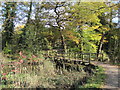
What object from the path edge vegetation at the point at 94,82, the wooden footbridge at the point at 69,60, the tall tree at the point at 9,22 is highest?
the tall tree at the point at 9,22

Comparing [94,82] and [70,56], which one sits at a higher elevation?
[94,82]

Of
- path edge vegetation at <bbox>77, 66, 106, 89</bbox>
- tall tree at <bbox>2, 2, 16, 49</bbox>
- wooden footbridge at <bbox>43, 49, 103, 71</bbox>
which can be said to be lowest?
wooden footbridge at <bbox>43, 49, 103, 71</bbox>

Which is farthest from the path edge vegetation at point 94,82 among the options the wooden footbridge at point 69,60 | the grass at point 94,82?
the wooden footbridge at point 69,60

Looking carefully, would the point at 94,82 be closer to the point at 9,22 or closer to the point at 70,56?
the point at 70,56

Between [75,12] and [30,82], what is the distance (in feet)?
15.7

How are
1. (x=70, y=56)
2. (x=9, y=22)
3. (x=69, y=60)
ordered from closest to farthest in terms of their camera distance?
(x=69, y=60), (x=70, y=56), (x=9, y=22)

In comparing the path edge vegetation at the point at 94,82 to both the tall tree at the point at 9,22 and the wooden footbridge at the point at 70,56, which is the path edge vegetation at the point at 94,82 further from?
the tall tree at the point at 9,22

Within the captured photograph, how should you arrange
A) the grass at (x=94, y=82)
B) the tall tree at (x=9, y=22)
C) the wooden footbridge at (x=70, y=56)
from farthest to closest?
the tall tree at (x=9, y=22) < the wooden footbridge at (x=70, y=56) < the grass at (x=94, y=82)

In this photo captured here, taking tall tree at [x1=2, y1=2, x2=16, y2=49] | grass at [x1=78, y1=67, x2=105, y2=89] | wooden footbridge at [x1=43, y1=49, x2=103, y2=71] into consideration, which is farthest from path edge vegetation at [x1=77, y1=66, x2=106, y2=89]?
tall tree at [x1=2, y1=2, x2=16, y2=49]

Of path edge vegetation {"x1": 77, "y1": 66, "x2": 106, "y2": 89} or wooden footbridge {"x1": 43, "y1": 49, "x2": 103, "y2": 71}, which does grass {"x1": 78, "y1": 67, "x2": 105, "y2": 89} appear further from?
wooden footbridge {"x1": 43, "y1": 49, "x2": 103, "y2": 71}

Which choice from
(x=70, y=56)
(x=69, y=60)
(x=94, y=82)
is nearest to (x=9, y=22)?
(x=70, y=56)

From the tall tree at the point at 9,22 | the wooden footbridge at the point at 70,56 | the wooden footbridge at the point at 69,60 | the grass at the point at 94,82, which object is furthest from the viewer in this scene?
the tall tree at the point at 9,22

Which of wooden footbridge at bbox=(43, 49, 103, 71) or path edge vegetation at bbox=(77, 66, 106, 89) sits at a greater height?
path edge vegetation at bbox=(77, 66, 106, 89)

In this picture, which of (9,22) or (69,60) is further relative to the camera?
(9,22)
